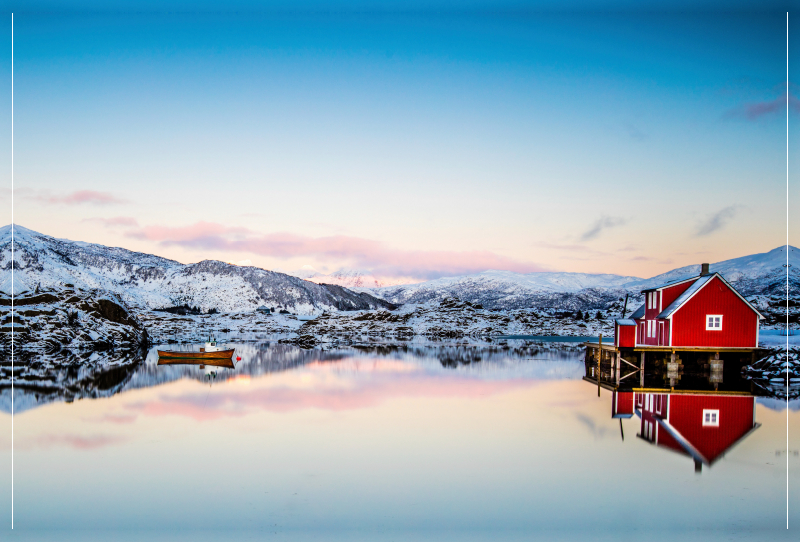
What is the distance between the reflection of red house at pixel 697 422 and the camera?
14.5 m

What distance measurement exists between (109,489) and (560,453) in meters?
9.55

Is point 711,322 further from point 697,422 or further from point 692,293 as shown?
point 697,422

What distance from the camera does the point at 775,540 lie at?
340 inches

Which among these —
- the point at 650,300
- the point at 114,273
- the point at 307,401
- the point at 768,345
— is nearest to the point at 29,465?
the point at 307,401

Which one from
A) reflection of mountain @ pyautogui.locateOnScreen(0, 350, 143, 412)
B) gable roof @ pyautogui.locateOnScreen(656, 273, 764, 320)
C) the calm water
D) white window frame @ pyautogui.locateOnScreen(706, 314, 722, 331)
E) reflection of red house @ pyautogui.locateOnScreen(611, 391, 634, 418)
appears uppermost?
gable roof @ pyautogui.locateOnScreen(656, 273, 764, 320)

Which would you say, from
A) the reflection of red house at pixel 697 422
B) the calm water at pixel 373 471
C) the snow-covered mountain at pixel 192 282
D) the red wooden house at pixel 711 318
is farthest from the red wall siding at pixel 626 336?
the snow-covered mountain at pixel 192 282

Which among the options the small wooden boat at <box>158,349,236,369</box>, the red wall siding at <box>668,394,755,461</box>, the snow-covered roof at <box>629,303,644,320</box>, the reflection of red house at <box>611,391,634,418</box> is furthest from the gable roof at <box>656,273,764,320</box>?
the small wooden boat at <box>158,349,236,369</box>

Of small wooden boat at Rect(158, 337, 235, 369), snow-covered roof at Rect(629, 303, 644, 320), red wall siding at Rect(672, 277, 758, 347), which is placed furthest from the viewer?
small wooden boat at Rect(158, 337, 235, 369)

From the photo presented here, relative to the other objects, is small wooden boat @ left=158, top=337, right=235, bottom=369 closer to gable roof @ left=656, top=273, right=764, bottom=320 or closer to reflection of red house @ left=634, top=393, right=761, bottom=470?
reflection of red house @ left=634, top=393, right=761, bottom=470

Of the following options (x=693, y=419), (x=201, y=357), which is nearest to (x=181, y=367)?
(x=201, y=357)

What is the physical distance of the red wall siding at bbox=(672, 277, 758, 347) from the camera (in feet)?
104

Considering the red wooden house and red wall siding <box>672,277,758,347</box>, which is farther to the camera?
red wall siding <box>672,277,758,347</box>

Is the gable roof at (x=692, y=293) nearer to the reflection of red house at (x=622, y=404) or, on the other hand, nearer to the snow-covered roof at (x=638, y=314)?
the snow-covered roof at (x=638, y=314)

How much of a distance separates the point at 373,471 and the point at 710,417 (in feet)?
38.6
